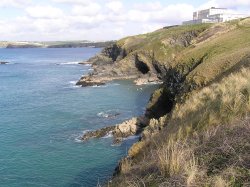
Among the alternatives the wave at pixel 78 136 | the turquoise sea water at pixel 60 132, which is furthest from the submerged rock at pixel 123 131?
the turquoise sea water at pixel 60 132

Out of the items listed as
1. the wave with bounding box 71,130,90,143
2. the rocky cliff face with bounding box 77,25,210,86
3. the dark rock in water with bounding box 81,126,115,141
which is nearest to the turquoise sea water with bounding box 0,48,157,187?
the wave with bounding box 71,130,90,143

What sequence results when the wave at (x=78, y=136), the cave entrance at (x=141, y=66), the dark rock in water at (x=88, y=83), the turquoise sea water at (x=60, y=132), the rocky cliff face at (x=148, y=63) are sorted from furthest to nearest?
the cave entrance at (x=141, y=66), the rocky cliff face at (x=148, y=63), the dark rock in water at (x=88, y=83), the wave at (x=78, y=136), the turquoise sea water at (x=60, y=132)

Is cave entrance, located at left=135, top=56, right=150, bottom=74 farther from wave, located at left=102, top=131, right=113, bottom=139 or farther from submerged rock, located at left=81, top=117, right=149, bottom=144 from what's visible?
wave, located at left=102, top=131, right=113, bottom=139

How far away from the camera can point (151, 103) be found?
41.5 meters

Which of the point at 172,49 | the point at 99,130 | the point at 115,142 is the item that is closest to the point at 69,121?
the point at 99,130

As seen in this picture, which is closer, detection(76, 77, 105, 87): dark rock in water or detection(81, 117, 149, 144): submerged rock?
detection(81, 117, 149, 144): submerged rock

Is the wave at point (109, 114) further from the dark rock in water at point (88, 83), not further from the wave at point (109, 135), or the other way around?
the dark rock in water at point (88, 83)

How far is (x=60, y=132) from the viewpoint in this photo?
4309cm

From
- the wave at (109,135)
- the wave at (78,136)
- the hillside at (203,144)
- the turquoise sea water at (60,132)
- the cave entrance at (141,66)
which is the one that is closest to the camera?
the hillside at (203,144)

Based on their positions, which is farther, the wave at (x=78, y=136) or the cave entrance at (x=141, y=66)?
the cave entrance at (x=141, y=66)

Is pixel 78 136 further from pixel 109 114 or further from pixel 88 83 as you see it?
pixel 88 83

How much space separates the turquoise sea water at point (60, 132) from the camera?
3014cm

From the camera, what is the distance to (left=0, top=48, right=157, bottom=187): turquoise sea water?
30141 mm

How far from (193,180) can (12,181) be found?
80.4 feet
